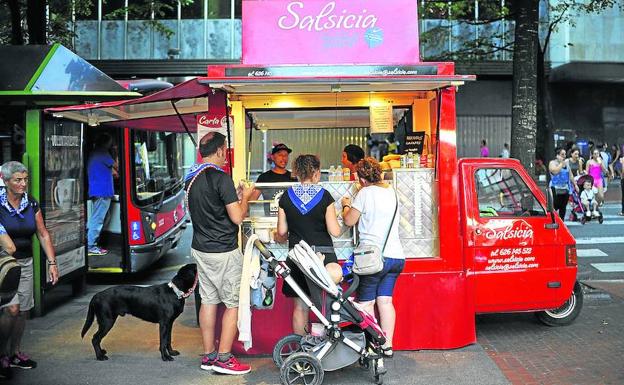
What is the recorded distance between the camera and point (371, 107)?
26.3 ft

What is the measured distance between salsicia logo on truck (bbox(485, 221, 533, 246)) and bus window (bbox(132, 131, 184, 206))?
5747 millimetres

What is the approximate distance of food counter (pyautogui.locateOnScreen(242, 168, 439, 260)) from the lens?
7.01 metres

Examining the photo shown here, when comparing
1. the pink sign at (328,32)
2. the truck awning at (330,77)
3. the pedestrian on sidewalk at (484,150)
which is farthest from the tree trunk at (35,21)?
the pedestrian on sidewalk at (484,150)

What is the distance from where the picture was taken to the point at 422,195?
7.07m

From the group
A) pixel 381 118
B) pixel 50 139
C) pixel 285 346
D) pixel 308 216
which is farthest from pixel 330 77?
pixel 50 139

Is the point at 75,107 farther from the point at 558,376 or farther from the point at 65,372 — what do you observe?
the point at 558,376

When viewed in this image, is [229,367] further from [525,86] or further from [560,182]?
[560,182]

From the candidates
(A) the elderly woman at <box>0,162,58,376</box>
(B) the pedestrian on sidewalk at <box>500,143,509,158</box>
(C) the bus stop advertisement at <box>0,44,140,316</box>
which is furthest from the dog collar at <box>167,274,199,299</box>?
(B) the pedestrian on sidewalk at <box>500,143,509,158</box>

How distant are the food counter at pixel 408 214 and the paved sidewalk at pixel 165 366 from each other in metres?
1.02

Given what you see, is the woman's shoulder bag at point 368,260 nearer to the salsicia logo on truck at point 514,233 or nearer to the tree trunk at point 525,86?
the salsicia logo on truck at point 514,233

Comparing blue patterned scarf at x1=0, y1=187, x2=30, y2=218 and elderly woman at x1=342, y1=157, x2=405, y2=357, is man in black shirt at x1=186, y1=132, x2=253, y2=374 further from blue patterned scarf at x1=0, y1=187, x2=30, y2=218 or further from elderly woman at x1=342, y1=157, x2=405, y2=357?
blue patterned scarf at x1=0, y1=187, x2=30, y2=218

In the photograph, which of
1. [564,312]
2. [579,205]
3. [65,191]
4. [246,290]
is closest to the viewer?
[246,290]

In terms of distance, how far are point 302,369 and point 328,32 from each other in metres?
3.24

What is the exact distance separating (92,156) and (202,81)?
16.6ft
